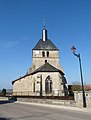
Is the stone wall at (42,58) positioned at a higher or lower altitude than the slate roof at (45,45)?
lower

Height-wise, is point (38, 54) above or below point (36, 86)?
above

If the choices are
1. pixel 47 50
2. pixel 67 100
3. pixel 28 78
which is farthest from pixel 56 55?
pixel 67 100

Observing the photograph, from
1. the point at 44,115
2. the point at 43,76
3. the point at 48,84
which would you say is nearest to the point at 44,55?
the point at 43,76

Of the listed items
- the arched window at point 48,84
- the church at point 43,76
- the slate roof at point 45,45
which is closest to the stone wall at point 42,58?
the church at point 43,76

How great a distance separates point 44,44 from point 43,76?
1439 cm

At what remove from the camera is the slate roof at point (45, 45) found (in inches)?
2069

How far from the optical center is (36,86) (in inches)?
1615

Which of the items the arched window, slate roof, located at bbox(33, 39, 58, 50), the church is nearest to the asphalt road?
the church

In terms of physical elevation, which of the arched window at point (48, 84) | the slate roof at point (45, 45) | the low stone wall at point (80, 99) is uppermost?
the slate roof at point (45, 45)

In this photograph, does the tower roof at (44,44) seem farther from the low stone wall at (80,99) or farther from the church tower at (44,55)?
the low stone wall at (80,99)

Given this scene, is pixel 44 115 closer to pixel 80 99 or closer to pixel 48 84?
pixel 80 99

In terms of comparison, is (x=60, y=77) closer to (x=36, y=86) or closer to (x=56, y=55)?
(x=36, y=86)

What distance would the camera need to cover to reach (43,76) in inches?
1628

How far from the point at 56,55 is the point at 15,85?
44.0ft
